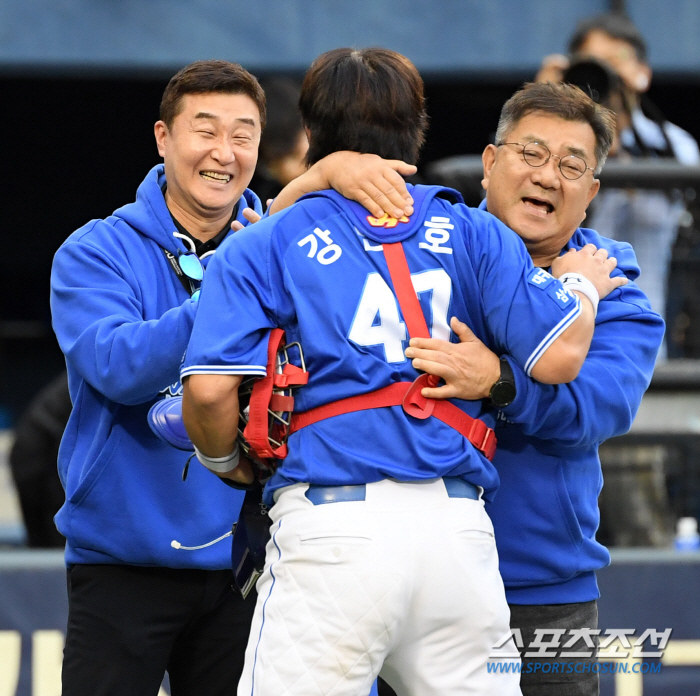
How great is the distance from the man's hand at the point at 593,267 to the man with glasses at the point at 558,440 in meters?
0.06

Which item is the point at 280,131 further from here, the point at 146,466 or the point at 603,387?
the point at 603,387

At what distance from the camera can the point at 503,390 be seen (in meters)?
2.37

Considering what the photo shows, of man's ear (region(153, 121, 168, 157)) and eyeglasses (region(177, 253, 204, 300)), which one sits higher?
man's ear (region(153, 121, 168, 157))

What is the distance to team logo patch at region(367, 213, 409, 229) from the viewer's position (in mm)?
2309

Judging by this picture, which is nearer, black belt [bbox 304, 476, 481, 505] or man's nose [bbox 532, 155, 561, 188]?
black belt [bbox 304, 476, 481, 505]

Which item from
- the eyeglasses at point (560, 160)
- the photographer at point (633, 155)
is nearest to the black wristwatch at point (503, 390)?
the eyeglasses at point (560, 160)

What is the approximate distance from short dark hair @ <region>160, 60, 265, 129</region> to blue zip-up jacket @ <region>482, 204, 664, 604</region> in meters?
1.16

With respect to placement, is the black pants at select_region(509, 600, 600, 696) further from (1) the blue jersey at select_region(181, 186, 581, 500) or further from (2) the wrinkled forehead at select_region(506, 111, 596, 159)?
(2) the wrinkled forehead at select_region(506, 111, 596, 159)

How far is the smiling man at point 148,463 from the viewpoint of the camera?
9.18ft

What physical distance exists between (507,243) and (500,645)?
0.88 m

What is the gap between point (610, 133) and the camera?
9.19ft

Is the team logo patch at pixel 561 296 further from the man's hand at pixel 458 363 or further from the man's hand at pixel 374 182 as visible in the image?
the man's hand at pixel 374 182

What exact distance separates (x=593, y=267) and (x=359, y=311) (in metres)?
0.70

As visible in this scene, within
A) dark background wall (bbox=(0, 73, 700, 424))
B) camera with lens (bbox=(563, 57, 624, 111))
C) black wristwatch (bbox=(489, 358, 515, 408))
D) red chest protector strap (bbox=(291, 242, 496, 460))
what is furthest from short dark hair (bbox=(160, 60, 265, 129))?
dark background wall (bbox=(0, 73, 700, 424))
